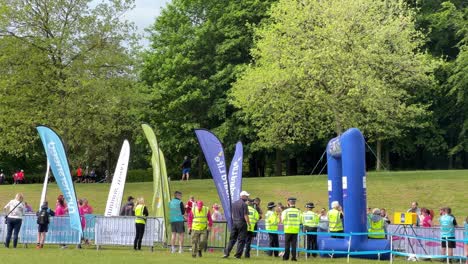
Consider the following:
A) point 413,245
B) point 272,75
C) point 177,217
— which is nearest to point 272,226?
point 177,217

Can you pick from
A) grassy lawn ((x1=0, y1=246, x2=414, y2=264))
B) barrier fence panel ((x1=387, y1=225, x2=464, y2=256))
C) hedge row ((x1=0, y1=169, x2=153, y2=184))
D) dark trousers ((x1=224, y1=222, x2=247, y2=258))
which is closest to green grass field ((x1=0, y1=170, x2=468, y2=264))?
barrier fence panel ((x1=387, y1=225, x2=464, y2=256))

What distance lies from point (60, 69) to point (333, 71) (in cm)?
1509

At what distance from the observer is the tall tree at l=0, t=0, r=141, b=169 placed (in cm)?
4322

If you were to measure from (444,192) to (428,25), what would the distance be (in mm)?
A: 22234

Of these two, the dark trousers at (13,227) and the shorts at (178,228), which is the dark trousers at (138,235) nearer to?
the shorts at (178,228)

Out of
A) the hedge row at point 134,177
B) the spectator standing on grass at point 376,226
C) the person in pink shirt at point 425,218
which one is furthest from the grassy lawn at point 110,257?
the hedge row at point 134,177

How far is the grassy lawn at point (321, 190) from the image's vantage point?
117ft

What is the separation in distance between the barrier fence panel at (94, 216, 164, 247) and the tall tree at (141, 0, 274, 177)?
3002cm

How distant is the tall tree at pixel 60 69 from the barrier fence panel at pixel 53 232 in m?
18.7

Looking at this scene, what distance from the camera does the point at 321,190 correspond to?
127ft

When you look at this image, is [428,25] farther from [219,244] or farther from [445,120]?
[219,244]

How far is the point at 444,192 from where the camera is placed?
3644cm

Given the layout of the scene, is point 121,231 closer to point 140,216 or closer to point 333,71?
point 140,216

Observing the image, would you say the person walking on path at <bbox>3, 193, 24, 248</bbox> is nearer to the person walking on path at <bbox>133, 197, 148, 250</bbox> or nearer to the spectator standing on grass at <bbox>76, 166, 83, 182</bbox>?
the person walking on path at <bbox>133, 197, 148, 250</bbox>
